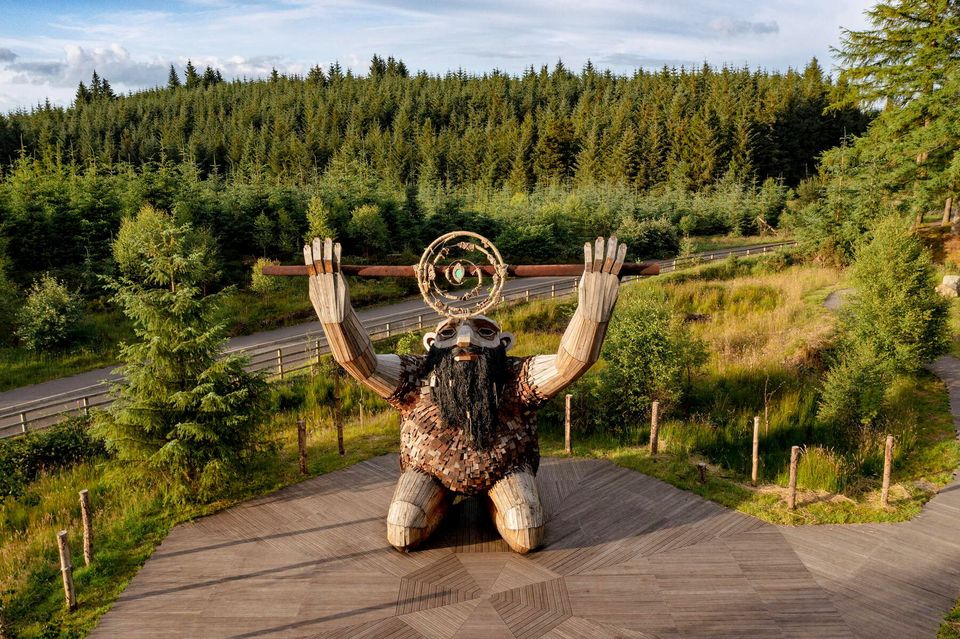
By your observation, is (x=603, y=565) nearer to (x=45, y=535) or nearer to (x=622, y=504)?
(x=622, y=504)

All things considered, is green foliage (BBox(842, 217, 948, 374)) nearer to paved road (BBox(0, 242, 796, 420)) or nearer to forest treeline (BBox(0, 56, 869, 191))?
paved road (BBox(0, 242, 796, 420))

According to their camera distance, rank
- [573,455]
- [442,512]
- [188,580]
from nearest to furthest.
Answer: [188,580] < [442,512] < [573,455]

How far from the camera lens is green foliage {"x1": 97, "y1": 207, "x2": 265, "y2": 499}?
8.90 m

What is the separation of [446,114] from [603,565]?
6622cm

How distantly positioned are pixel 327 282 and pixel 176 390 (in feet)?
12.2

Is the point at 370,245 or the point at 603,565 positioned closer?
the point at 603,565

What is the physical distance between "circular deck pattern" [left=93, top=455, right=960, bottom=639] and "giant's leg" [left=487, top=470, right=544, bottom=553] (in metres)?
0.27

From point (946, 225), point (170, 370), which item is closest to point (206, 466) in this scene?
point (170, 370)

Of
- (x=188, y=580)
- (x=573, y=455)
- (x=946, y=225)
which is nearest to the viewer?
(x=188, y=580)

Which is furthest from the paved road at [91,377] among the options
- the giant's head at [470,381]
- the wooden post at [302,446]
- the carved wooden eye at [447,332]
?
the giant's head at [470,381]

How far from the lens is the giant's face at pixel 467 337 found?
7.36m

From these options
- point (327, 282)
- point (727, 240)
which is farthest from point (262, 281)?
point (727, 240)

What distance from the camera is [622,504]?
9055mm

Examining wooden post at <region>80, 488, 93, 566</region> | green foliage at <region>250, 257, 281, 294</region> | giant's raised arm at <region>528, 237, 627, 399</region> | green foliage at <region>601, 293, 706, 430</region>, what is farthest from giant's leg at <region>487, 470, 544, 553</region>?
green foliage at <region>250, 257, 281, 294</region>
